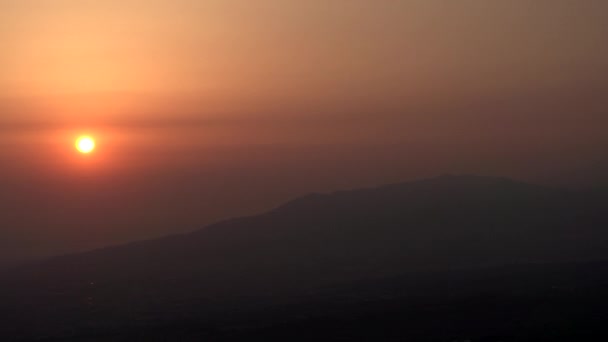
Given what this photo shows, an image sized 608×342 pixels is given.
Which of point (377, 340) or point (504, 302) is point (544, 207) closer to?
point (504, 302)

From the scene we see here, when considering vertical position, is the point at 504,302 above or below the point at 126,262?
below

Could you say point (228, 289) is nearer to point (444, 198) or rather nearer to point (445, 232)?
point (445, 232)

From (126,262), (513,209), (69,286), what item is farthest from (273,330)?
(513,209)

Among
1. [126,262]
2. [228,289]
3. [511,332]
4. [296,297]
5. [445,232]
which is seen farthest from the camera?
[445,232]

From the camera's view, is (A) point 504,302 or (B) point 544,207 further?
(B) point 544,207

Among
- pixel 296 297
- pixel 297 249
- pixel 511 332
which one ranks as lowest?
pixel 511 332

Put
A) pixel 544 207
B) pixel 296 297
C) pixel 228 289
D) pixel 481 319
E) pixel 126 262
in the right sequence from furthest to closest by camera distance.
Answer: pixel 544 207
pixel 126 262
pixel 228 289
pixel 296 297
pixel 481 319

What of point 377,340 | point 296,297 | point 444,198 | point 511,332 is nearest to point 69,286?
point 296,297
